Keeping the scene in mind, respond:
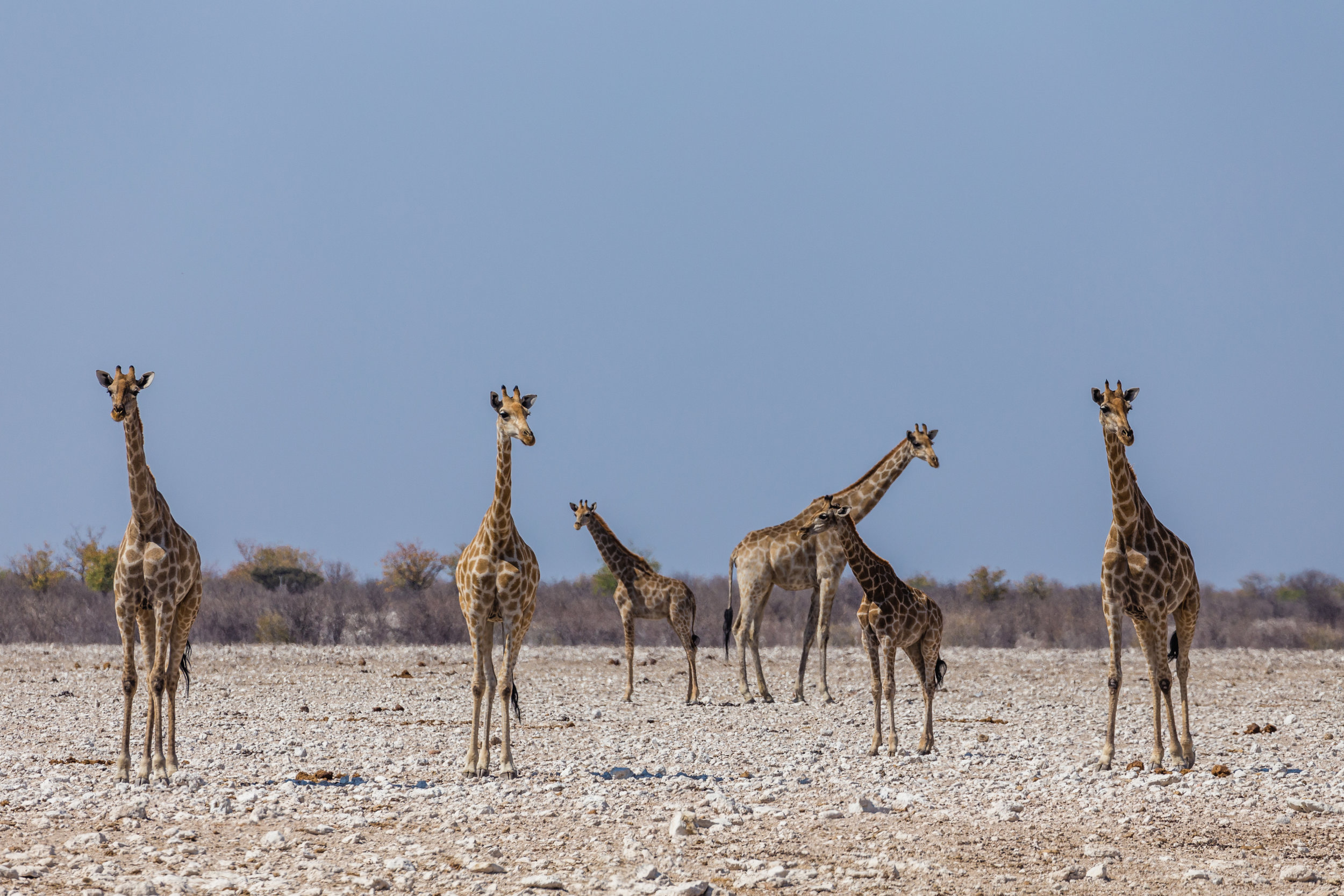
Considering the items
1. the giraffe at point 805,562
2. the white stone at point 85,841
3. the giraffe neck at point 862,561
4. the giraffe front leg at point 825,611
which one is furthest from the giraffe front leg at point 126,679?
the giraffe front leg at point 825,611

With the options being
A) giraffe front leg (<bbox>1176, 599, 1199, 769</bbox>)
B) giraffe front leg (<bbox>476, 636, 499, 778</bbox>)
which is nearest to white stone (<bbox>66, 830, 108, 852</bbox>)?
giraffe front leg (<bbox>476, 636, 499, 778</bbox>)

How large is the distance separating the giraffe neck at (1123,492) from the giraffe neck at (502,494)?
195 inches

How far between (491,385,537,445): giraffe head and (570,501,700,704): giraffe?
714cm

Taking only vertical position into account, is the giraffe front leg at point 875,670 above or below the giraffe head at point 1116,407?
below

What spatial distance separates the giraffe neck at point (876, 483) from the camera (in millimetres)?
18734

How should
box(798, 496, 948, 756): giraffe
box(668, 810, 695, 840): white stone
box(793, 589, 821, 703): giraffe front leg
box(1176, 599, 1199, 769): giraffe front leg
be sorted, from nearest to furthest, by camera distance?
1. box(668, 810, 695, 840): white stone
2. box(1176, 599, 1199, 769): giraffe front leg
3. box(798, 496, 948, 756): giraffe
4. box(793, 589, 821, 703): giraffe front leg

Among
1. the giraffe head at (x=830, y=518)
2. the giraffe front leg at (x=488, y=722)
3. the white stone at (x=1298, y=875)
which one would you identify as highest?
the giraffe head at (x=830, y=518)

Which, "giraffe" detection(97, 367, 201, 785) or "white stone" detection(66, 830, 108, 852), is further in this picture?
"giraffe" detection(97, 367, 201, 785)

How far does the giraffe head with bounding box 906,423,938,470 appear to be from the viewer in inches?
718

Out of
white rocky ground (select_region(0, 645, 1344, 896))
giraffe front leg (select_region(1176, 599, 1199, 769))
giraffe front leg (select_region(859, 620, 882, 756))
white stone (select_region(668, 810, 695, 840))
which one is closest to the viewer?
white rocky ground (select_region(0, 645, 1344, 896))

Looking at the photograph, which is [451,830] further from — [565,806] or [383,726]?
[383,726]

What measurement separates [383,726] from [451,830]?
6308 mm

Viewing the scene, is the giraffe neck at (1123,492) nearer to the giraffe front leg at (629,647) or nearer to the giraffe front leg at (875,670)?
the giraffe front leg at (875,670)

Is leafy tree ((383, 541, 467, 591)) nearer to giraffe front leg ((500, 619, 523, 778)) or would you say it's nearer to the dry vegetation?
the dry vegetation
